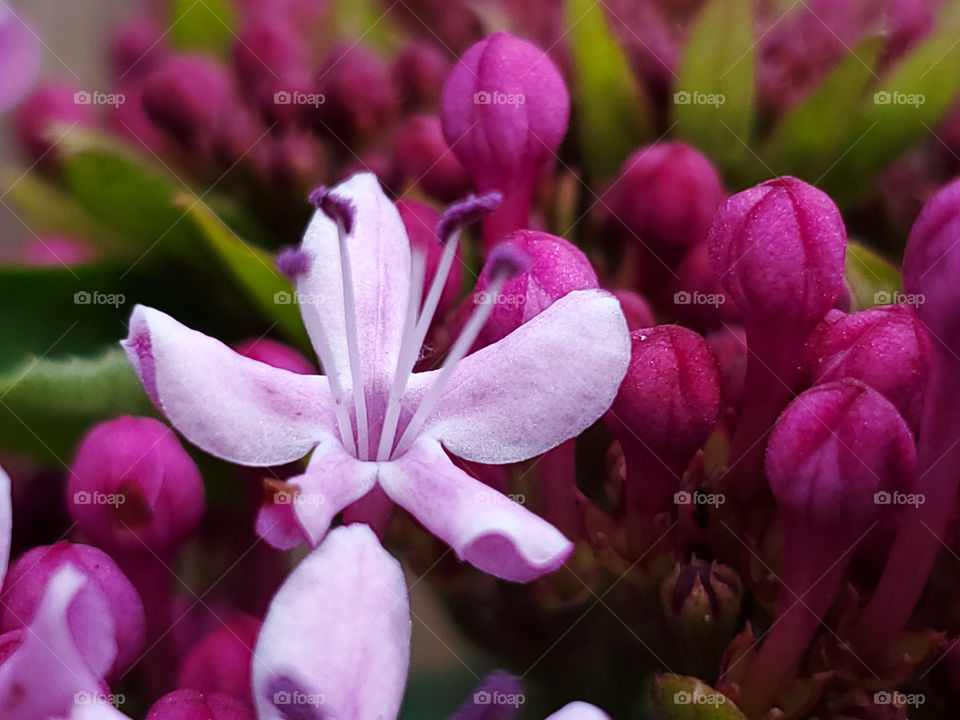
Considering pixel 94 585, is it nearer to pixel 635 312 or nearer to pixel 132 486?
pixel 132 486

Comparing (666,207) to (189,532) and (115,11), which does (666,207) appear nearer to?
(189,532)

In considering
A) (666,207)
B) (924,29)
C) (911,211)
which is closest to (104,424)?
(666,207)

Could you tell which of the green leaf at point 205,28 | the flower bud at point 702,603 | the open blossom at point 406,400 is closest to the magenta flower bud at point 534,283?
the open blossom at point 406,400

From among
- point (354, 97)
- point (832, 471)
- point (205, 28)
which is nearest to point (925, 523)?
point (832, 471)

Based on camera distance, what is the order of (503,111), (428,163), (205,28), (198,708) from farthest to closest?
1. (205,28)
2. (428,163)
3. (503,111)
4. (198,708)

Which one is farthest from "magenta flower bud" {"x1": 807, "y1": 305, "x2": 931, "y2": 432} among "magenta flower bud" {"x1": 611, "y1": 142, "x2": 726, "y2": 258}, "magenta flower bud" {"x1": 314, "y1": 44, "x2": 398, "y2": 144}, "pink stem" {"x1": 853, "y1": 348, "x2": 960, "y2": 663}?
"magenta flower bud" {"x1": 314, "y1": 44, "x2": 398, "y2": 144}

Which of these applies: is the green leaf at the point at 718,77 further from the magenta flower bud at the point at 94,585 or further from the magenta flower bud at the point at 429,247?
the magenta flower bud at the point at 94,585
